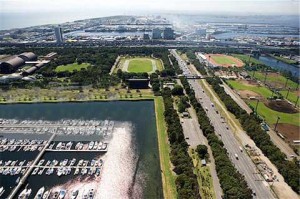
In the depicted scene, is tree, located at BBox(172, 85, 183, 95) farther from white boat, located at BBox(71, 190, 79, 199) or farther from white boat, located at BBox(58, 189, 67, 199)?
white boat, located at BBox(58, 189, 67, 199)

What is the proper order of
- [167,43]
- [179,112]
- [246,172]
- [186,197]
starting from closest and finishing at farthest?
[186,197], [246,172], [179,112], [167,43]

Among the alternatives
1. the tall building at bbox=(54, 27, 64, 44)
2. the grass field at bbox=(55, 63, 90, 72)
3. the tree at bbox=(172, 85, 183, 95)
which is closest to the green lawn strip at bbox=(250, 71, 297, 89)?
the tree at bbox=(172, 85, 183, 95)

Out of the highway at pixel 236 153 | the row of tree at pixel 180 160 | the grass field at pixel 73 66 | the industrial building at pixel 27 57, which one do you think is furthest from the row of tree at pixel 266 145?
the industrial building at pixel 27 57

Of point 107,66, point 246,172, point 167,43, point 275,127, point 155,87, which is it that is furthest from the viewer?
point 167,43

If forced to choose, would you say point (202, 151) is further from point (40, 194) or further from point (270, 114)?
point (270, 114)

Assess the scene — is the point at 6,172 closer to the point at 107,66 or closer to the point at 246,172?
the point at 246,172

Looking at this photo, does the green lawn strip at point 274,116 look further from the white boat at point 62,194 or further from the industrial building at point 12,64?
the industrial building at point 12,64

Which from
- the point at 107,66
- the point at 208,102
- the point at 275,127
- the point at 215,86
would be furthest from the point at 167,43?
the point at 275,127
